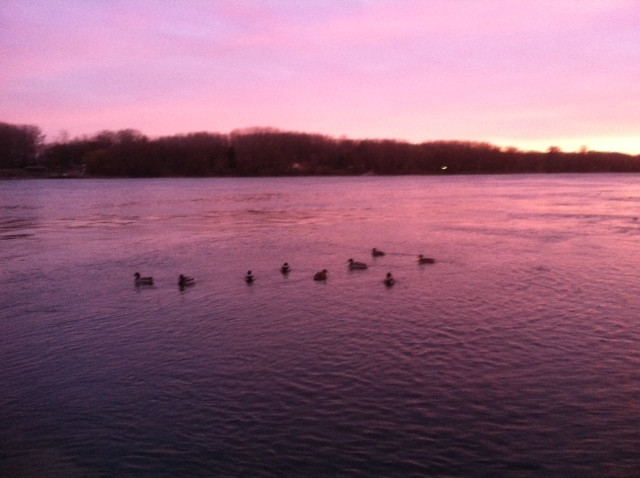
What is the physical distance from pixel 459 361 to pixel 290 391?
3611 mm

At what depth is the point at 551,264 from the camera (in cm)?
2297

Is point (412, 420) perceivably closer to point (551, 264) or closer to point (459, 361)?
point (459, 361)

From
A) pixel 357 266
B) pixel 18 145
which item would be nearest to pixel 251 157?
pixel 18 145

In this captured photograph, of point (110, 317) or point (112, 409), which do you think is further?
point (110, 317)

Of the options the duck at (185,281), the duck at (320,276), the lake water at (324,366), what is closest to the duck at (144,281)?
the lake water at (324,366)

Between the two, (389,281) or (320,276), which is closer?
(389,281)

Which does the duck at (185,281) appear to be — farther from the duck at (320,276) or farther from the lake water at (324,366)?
the duck at (320,276)

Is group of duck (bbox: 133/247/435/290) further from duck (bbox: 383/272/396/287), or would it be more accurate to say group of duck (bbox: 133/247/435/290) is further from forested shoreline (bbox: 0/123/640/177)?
forested shoreline (bbox: 0/123/640/177)

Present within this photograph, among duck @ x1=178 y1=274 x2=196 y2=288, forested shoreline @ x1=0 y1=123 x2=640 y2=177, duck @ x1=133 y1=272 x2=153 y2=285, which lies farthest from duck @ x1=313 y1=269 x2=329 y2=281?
forested shoreline @ x1=0 y1=123 x2=640 y2=177

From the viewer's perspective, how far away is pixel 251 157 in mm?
143375

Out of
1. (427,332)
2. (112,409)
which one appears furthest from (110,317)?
(427,332)

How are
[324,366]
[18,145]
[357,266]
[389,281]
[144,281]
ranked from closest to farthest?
[324,366] < [389,281] < [144,281] < [357,266] < [18,145]

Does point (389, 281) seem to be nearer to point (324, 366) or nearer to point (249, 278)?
point (249, 278)

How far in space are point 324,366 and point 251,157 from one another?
439 feet
